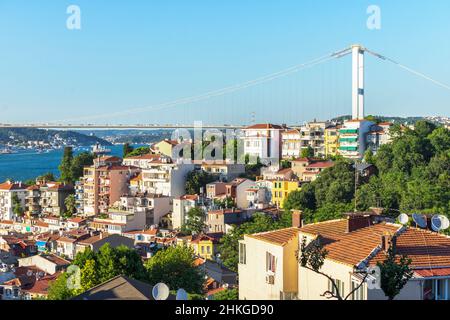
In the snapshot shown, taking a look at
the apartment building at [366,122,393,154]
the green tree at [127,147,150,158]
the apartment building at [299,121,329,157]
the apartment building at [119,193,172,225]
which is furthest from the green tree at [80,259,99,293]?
the green tree at [127,147,150,158]

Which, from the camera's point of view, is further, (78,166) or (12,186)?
(78,166)

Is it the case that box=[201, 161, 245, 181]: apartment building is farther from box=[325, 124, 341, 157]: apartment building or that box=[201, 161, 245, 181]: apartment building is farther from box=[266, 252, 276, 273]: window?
box=[266, 252, 276, 273]: window

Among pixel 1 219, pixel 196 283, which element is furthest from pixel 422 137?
pixel 1 219

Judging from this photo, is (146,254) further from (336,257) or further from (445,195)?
(336,257)

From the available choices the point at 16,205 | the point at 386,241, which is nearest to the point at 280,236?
the point at 386,241

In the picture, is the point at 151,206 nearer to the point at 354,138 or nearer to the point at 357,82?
the point at 354,138

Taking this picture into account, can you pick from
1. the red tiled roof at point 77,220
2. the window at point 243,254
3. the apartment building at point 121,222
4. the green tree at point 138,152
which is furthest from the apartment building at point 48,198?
the window at point 243,254
